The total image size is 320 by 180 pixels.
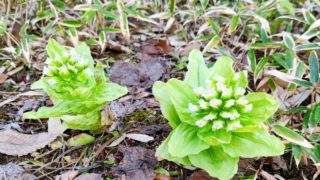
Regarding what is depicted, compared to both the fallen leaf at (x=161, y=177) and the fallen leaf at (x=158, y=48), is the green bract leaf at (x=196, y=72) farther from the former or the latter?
the fallen leaf at (x=158, y=48)

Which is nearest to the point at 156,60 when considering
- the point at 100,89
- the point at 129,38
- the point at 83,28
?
the point at 129,38

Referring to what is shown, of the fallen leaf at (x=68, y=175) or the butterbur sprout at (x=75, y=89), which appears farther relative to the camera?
the fallen leaf at (x=68, y=175)

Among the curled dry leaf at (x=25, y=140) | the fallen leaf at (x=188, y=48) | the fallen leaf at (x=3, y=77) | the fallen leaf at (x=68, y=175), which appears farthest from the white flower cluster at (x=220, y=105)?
the fallen leaf at (x=3, y=77)

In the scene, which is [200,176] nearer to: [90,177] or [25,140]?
[90,177]

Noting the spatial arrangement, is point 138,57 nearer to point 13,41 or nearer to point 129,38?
point 129,38

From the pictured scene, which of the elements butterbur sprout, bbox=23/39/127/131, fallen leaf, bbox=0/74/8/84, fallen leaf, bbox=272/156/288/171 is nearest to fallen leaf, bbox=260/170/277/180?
fallen leaf, bbox=272/156/288/171

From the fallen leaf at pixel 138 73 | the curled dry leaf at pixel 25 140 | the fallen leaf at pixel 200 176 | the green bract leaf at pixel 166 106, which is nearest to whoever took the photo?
the green bract leaf at pixel 166 106

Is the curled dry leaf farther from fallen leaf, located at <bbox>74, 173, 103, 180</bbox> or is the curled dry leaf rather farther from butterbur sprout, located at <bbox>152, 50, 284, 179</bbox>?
butterbur sprout, located at <bbox>152, 50, 284, 179</bbox>
